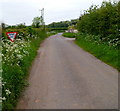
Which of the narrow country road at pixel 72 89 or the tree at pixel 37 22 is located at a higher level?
the tree at pixel 37 22

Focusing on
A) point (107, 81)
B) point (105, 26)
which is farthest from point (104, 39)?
point (107, 81)

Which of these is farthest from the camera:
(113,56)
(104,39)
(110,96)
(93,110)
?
(104,39)

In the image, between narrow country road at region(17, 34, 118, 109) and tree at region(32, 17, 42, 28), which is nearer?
narrow country road at region(17, 34, 118, 109)

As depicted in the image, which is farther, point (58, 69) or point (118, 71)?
point (58, 69)

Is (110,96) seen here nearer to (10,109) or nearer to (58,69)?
(10,109)

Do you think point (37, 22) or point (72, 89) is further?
point (37, 22)

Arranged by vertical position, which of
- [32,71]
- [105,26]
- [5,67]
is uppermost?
[105,26]

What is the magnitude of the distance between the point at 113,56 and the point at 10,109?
30.9ft

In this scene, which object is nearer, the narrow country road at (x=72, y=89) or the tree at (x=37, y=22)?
the narrow country road at (x=72, y=89)

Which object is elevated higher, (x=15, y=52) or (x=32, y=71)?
(x=15, y=52)

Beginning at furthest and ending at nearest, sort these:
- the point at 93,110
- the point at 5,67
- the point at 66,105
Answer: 1. the point at 5,67
2. the point at 66,105
3. the point at 93,110

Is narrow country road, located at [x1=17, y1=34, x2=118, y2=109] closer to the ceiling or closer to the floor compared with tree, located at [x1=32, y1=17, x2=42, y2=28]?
closer to the floor

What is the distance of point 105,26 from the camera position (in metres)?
21.7

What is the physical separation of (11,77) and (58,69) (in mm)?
4567
